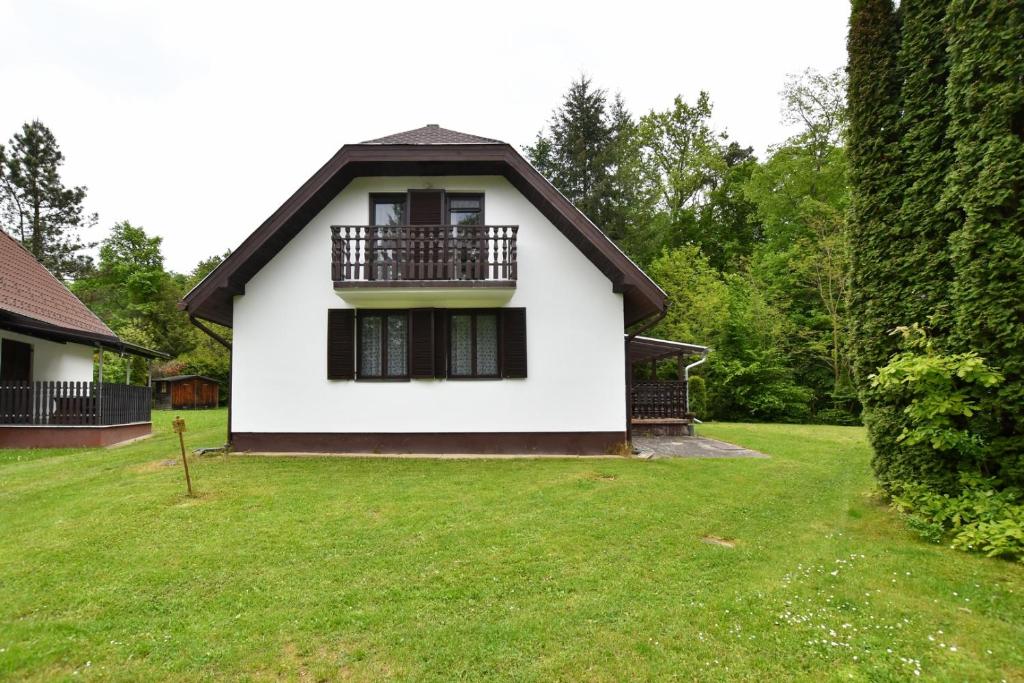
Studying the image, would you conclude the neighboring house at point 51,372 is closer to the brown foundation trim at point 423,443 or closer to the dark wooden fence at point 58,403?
the dark wooden fence at point 58,403

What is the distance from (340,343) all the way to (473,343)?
8.86 ft

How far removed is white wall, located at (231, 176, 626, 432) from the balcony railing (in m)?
0.69

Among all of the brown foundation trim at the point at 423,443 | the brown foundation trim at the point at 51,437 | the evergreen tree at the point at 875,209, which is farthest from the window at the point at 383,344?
the brown foundation trim at the point at 51,437

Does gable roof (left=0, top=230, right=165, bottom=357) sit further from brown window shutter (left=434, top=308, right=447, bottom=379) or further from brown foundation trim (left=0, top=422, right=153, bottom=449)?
brown window shutter (left=434, top=308, right=447, bottom=379)

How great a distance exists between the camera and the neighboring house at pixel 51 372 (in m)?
11.7

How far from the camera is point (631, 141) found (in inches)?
1110

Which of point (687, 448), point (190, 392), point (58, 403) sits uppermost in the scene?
point (58, 403)

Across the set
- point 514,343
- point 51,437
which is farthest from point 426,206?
point 51,437

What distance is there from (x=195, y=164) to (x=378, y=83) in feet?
66.5

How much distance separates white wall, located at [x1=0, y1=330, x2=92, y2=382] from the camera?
13.6 meters

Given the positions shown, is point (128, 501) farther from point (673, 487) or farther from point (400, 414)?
point (673, 487)

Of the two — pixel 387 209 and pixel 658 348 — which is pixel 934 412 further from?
pixel 387 209

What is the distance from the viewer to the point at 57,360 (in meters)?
14.3

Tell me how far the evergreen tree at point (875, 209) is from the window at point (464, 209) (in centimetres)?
662
